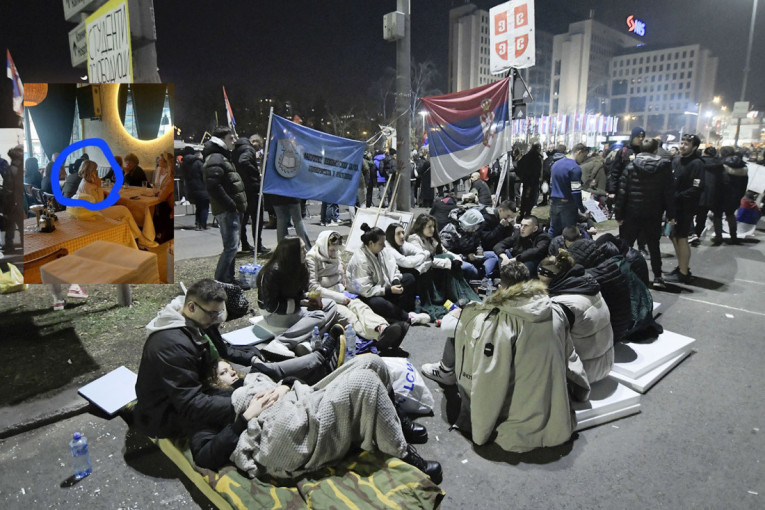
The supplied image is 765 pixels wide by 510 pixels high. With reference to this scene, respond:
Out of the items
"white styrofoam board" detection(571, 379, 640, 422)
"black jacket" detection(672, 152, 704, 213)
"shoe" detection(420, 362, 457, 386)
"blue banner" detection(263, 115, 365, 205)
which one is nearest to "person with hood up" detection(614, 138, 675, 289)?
"black jacket" detection(672, 152, 704, 213)

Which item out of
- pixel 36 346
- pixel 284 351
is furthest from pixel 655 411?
pixel 36 346

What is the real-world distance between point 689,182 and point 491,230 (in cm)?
315

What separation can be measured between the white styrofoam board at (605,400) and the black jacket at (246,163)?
21.1 ft

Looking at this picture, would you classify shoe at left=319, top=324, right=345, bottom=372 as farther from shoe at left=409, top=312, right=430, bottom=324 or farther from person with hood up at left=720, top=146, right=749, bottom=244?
person with hood up at left=720, top=146, right=749, bottom=244

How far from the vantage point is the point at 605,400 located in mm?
3824

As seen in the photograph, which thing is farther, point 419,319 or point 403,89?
point 403,89

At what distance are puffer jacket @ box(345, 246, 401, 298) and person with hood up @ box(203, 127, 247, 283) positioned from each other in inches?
73.4

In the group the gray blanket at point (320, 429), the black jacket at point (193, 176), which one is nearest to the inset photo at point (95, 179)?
the gray blanket at point (320, 429)

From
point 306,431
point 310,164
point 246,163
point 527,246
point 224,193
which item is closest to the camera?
point 306,431

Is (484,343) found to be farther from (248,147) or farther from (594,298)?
(248,147)

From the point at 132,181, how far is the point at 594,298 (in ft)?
12.6

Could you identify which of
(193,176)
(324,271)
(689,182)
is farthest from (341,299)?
(193,176)

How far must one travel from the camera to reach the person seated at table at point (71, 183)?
371 cm

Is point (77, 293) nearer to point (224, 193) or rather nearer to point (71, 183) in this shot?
point (224, 193)
